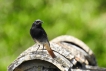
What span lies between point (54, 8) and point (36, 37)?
345 centimetres

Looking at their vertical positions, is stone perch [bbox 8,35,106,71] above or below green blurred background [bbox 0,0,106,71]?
below

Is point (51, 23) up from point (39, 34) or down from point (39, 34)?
up

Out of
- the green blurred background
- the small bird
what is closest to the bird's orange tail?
the small bird

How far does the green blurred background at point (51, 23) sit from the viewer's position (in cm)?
731

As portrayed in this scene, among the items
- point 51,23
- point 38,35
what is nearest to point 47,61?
point 38,35

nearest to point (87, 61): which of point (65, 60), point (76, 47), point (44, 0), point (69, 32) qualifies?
point (76, 47)

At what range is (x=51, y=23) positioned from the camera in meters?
7.52

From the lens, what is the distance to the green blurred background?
7309 mm

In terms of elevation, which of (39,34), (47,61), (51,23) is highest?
(51,23)

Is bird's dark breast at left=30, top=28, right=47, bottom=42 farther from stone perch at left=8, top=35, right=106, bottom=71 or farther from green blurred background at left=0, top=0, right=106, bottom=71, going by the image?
green blurred background at left=0, top=0, right=106, bottom=71

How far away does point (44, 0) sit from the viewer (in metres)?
7.77

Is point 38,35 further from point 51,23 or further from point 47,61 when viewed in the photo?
point 51,23

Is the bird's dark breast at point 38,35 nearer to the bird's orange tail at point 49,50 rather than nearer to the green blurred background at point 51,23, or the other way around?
the bird's orange tail at point 49,50

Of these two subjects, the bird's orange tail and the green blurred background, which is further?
the green blurred background
